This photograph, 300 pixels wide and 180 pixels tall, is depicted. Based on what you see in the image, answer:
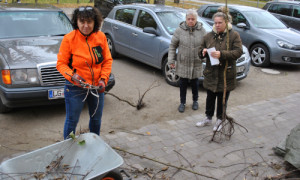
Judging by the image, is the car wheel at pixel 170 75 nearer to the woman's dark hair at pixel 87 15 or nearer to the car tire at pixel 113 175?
the woman's dark hair at pixel 87 15

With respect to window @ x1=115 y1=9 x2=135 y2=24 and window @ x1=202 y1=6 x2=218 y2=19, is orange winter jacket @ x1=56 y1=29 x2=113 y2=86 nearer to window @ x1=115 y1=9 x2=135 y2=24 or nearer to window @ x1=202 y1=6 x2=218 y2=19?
window @ x1=115 y1=9 x2=135 y2=24

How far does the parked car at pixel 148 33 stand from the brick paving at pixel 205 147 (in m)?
1.74

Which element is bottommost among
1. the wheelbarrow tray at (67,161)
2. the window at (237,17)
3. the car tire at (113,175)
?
the car tire at (113,175)

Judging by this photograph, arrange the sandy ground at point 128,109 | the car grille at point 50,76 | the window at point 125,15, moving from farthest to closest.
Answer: the window at point 125,15 → the car grille at point 50,76 → the sandy ground at point 128,109

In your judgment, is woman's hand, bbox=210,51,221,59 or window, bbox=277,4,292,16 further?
window, bbox=277,4,292,16

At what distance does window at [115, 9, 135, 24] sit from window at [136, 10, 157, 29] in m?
0.36

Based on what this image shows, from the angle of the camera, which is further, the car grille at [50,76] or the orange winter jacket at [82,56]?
the car grille at [50,76]

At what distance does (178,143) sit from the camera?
441cm

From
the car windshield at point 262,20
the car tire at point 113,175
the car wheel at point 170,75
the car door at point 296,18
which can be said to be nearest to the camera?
the car tire at point 113,175

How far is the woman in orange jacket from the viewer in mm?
3213

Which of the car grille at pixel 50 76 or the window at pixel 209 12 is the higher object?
the window at pixel 209 12

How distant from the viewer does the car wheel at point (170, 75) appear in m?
6.82

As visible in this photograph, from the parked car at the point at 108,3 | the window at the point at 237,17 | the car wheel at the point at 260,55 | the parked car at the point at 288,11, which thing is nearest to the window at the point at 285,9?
the parked car at the point at 288,11

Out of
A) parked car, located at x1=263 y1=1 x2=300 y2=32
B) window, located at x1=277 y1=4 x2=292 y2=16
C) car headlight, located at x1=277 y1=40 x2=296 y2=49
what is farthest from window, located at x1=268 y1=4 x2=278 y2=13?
car headlight, located at x1=277 y1=40 x2=296 y2=49
